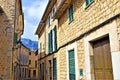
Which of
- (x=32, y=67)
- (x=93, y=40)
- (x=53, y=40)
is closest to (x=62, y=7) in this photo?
(x=93, y=40)

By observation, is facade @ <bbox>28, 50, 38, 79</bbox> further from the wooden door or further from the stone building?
the wooden door

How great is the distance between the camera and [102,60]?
498 cm

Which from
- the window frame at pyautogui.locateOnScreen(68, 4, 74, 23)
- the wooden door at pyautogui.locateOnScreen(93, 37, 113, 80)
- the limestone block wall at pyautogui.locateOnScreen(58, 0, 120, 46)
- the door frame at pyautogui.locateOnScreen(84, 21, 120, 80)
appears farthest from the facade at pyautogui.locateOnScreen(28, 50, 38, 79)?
the wooden door at pyautogui.locateOnScreen(93, 37, 113, 80)

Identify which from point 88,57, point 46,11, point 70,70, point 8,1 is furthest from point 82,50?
point 46,11

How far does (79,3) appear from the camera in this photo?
660 cm

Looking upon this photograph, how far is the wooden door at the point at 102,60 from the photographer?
4711 mm

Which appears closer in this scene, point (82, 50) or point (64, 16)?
point (82, 50)

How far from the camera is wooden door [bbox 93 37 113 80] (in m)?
4.71

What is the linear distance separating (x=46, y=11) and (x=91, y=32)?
32.4 feet

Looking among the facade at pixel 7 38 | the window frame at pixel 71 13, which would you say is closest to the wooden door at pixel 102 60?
the window frame at pixel 71 13

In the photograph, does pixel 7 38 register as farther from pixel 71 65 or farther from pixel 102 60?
pixel 102 60

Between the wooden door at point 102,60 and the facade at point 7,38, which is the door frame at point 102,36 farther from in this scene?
the facade at point 7,38

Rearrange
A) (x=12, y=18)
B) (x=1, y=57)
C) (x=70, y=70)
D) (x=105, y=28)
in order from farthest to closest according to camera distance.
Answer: (x=12, y=18)
(x=1, y=57)
(x=70, y=70)
(x=105, y=28)

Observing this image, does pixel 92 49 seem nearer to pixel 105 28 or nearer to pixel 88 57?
pixel 88 57
